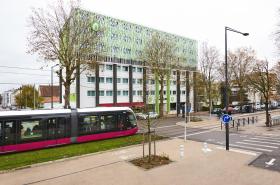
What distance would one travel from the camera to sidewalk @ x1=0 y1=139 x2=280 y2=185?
10.1 metres

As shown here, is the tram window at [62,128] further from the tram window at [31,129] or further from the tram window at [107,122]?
the tram window at [107,122]

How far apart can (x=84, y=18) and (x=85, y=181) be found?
23663 millimetres

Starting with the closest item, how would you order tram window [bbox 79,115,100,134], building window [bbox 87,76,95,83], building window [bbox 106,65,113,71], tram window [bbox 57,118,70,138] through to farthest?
1. tram window [bbox 57,118,70,138]
2. tram window [bbox 79,115,100,134]
3. building window [bbox 87,76,95,83]
4. building window [bbox 106,65,113,71]

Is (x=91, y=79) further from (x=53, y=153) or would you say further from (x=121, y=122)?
(x=53, y=153)

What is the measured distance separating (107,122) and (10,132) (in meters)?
7.29

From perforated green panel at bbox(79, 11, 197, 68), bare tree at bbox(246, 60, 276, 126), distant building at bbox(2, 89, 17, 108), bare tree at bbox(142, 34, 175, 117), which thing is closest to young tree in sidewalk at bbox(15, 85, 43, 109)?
perforated green panel at bbox(79, 11, 197, 68)

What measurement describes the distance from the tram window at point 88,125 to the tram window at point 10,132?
4.60 metres

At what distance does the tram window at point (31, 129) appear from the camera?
15.3 meters

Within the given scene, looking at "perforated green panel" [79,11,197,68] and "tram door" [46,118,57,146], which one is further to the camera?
"perforated green panel" [79,11,197,68]

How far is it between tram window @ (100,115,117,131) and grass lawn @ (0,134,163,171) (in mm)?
1622

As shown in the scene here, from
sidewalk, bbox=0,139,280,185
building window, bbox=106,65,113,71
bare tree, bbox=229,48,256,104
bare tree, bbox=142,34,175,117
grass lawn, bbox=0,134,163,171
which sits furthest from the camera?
bare tree, bbox=229,48,256,104

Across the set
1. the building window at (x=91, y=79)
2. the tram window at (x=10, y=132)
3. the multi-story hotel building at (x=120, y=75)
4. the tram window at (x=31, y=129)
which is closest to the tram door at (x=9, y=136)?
the tram window at (x=10, y=132)

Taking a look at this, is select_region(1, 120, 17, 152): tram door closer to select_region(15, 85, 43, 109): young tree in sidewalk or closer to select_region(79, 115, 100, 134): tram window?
select_region(79, 115, 100, 134): tram window

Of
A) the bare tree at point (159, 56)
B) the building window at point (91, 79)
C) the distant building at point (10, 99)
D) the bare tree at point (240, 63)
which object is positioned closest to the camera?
the bare tree at point (159, 56)
